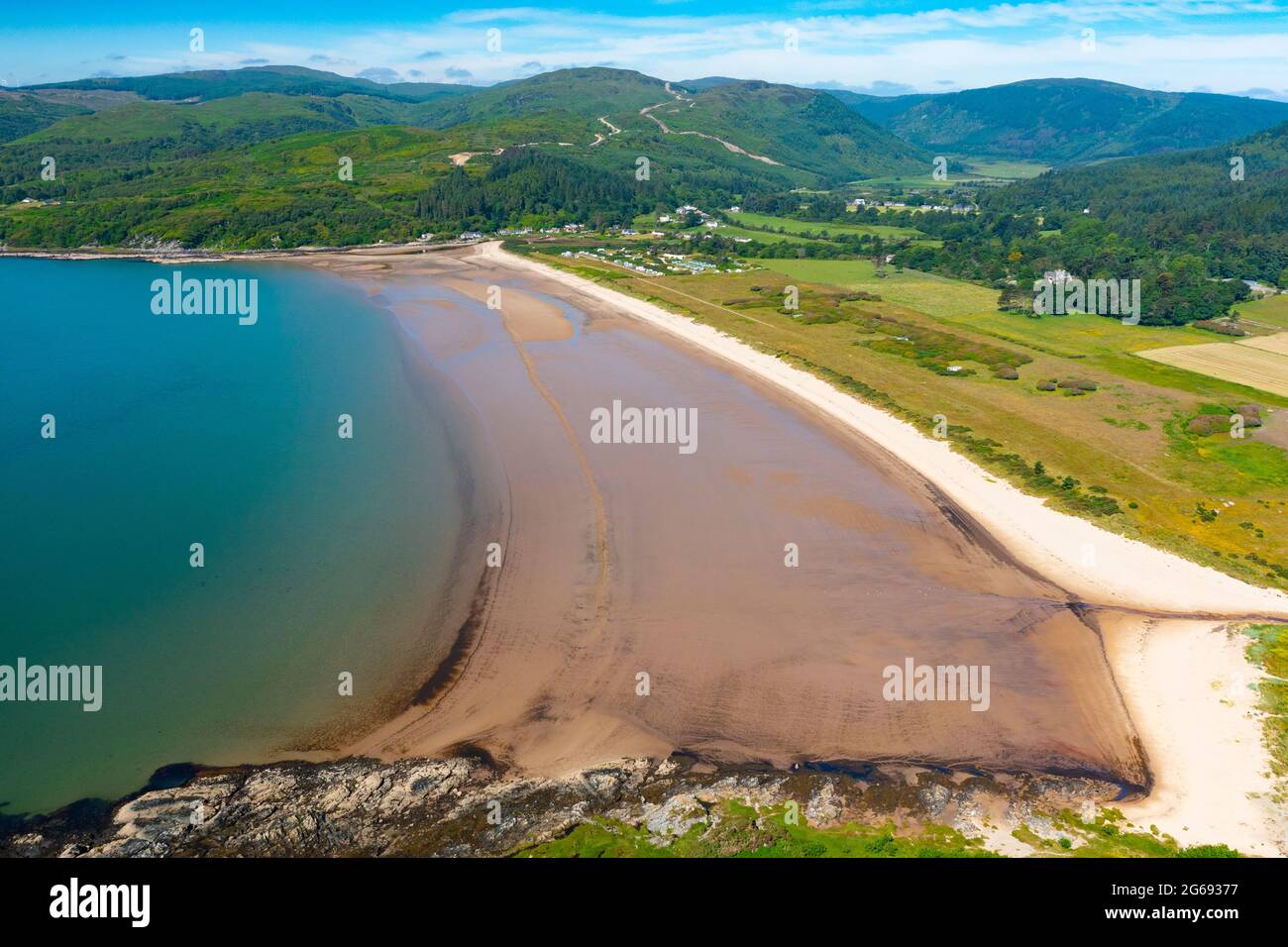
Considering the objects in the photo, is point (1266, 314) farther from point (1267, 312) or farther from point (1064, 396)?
point (1064, 396)

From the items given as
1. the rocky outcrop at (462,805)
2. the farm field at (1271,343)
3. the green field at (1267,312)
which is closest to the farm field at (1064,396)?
the farm field at (1271,343)

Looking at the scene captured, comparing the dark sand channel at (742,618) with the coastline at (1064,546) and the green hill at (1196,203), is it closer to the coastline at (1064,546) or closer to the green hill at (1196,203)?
the coastline at (1064,546)

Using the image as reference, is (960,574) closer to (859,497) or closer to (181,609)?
(859,497)

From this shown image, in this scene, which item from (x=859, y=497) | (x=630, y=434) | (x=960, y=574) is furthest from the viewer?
(x=630, y=434)

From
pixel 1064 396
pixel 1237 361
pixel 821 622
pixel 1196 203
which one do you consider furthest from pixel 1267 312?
pixel 821 622
